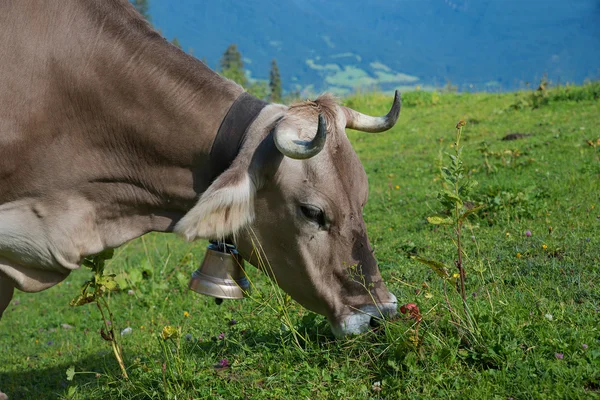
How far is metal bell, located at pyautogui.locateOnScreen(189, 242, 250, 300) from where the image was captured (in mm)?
4074

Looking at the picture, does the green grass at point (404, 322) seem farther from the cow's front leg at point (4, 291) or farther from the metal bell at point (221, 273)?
the cow's front leg at point (4, 291)

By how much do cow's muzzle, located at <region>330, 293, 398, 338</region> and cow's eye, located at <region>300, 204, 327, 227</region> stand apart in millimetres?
540

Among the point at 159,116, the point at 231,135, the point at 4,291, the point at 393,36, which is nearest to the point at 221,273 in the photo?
the point at 231,135

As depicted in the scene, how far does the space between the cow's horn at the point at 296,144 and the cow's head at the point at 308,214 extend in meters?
0.03

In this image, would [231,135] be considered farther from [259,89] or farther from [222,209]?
[259,89]

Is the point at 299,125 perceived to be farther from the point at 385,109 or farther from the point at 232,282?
the point at 385,109

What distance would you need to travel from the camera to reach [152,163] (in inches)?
159

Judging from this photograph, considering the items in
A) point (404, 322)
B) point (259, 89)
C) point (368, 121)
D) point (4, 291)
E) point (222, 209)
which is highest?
point (259, 89)

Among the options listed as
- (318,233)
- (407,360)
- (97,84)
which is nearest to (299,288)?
(318,233)

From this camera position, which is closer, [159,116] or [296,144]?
[296,144]

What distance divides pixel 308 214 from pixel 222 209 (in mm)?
501

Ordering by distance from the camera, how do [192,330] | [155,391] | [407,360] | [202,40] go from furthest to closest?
1. [202,40]
2. [192,330]
3. [155,391]
4. [407,360]

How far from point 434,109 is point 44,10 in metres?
13.2

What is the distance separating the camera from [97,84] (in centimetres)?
395
